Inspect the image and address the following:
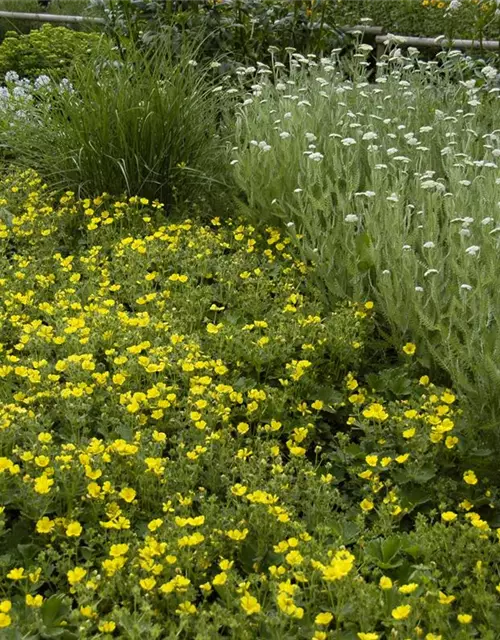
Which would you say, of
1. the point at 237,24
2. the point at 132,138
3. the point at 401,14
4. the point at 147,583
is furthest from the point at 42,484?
the point at 401,14

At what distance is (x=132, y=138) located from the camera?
4.90 meters

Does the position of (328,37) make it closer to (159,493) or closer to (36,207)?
(36,207)

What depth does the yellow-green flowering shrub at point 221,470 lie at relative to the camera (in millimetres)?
2250

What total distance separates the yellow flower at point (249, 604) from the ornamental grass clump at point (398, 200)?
1.16 metres

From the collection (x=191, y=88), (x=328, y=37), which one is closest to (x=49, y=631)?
(x=191, y=88)

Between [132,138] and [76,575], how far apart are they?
3147mm

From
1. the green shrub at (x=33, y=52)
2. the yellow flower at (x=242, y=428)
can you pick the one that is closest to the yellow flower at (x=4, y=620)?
the yellow flower at (x=242, y=428)

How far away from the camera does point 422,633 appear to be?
2.18m

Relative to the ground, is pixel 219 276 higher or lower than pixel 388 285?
lower

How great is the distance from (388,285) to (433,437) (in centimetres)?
74

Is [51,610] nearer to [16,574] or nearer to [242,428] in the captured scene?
[16,574]

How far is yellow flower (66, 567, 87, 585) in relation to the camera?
2225 mm

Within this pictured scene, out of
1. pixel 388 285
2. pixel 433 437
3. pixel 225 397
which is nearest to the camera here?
pixel 433 437

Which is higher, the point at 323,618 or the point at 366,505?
the point at 323,618
